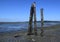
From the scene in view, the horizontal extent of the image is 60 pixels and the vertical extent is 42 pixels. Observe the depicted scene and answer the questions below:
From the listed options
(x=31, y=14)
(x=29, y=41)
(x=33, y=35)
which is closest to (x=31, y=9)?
(x=31, y=14)

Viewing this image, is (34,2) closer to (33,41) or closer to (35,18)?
(35,18)

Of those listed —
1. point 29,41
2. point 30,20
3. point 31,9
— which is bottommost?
point 29,41

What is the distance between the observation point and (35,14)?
22234 mm

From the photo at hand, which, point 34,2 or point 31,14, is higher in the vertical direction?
point 34,2

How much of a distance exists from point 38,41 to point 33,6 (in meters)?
5.66

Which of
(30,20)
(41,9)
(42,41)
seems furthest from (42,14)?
(42,41)

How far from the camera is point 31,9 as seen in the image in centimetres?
2286

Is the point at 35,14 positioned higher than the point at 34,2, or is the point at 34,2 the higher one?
the point at 34,2

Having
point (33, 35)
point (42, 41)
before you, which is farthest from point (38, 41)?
point (33, 35)

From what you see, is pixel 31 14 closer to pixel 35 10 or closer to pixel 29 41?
pixel 35 10

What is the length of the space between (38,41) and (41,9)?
5.26 meters

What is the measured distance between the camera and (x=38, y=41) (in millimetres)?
18188

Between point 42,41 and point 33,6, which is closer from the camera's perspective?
point 42,41

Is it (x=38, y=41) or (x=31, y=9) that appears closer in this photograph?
(x=38, y=41)
